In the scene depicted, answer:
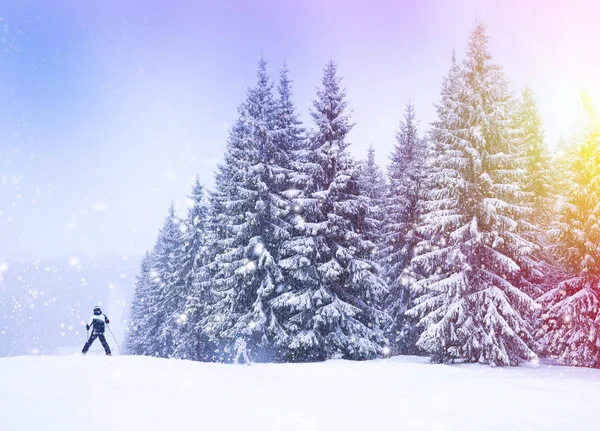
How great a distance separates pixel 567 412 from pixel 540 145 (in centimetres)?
1895

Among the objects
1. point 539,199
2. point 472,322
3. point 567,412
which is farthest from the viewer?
point 539,199

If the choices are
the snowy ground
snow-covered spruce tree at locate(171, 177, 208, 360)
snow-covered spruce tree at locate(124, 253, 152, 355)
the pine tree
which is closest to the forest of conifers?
snow-covered spruce tree at locate(171, 177, 208, 360)

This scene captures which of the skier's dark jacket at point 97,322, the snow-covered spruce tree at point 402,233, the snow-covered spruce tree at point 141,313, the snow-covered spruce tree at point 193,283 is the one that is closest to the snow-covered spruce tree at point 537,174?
the snow-covered spruce tree at point 402,233

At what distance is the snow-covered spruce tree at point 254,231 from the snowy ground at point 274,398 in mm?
6329

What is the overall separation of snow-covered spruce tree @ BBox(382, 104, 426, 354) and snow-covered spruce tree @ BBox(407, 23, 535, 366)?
537 cm

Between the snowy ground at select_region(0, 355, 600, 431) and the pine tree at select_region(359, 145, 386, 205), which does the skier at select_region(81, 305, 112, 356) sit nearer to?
the snowy ground at select_region(0, 355, 600, 431)

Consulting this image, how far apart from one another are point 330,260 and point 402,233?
7.90m

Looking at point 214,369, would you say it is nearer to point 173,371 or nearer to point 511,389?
point 173,371

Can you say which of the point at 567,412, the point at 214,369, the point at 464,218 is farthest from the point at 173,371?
the point at 464,218

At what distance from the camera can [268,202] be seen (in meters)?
22.1

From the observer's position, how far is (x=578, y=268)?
1794 centimetres

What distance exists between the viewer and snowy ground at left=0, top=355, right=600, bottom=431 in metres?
7.75

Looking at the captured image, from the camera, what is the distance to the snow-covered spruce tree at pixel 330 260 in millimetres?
18922

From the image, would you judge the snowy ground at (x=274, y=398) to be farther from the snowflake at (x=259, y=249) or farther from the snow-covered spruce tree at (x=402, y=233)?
the snow-covered spruce tree at (x=402, y=233)
